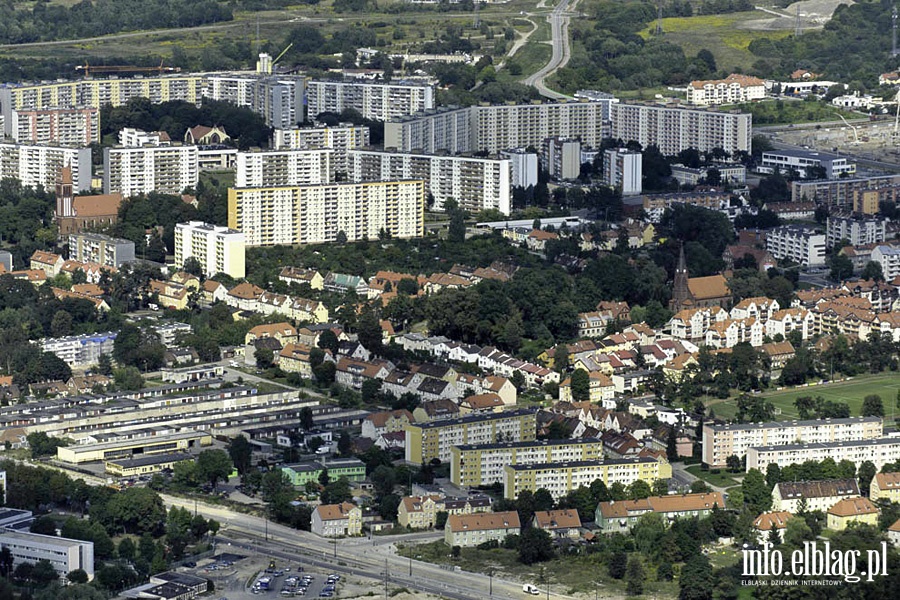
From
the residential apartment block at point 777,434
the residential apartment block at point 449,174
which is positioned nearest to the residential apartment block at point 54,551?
the residential apartment block at point 777,434

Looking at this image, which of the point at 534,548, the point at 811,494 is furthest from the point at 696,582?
the point at 811,494

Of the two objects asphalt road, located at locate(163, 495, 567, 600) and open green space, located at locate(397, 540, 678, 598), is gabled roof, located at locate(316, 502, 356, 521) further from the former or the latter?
open green space, located at locate(397, 540, 678, 598)

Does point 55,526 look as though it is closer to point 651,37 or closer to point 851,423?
point 851,423

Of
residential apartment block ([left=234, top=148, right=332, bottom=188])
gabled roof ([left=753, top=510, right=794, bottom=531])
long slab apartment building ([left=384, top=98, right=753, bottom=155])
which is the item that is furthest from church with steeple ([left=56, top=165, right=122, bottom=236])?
gabled roof ([left=753, top=510, right=794, bottom=531])

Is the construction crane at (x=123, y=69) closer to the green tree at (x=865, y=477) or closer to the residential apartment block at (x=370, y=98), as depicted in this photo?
the residential apartment block at (x=370, y=98)

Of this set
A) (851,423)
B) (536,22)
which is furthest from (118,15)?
(851,423)

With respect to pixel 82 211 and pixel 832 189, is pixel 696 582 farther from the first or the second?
pixel 832 189
